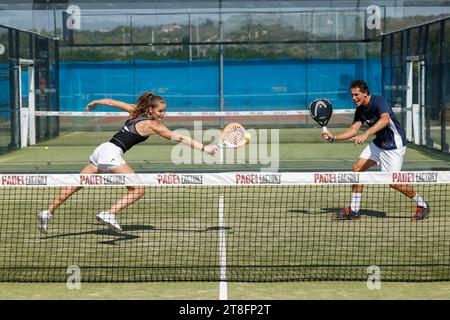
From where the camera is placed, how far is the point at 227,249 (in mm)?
10469

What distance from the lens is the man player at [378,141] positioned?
12.4m

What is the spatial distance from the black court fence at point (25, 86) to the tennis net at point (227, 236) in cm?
775

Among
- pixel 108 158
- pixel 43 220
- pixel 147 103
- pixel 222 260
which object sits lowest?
pixel 222 260

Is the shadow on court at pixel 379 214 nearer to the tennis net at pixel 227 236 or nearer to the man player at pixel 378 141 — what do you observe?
the tennis net at pixel 227 236

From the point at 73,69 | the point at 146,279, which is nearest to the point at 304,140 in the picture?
the point at 73,69

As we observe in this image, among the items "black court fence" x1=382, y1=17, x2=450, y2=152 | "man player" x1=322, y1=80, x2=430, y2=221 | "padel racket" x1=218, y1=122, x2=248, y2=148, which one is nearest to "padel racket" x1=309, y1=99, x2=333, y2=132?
"man player" x1=322, y1=80, x2=430, y2=221

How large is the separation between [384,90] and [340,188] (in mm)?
7372

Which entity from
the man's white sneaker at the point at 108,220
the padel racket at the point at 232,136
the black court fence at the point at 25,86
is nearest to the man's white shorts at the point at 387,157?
the padel racket at the point at 232,136

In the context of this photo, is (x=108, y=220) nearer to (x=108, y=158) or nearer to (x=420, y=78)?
(x=108, y=158)

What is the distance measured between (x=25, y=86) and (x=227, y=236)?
13665 millimetres

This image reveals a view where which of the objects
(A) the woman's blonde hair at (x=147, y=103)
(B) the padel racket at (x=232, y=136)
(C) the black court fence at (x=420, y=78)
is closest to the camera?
(B) the padel racket at (x=232, y=136)

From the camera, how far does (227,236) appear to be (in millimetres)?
11367

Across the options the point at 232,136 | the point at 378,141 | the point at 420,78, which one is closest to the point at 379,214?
the point at 378,141
